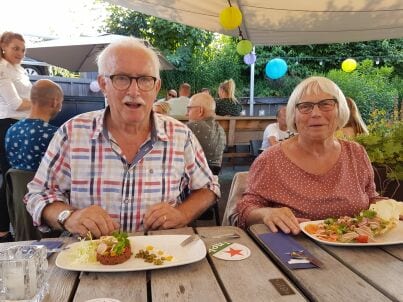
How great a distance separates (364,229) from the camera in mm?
1354

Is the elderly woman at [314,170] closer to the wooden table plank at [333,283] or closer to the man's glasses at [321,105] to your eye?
the man's glasses at [321,105]

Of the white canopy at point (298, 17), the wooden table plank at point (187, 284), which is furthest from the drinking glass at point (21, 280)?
the white canopy at point (298, 17)

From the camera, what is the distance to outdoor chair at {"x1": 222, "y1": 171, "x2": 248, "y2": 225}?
1.98 meters

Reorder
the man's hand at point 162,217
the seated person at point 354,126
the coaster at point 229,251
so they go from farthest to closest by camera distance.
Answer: the seated person at point 354,126, the man's hand at point 162,217, the coaster at point 229,251

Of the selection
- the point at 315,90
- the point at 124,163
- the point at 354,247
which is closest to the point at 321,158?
the point at 315,90

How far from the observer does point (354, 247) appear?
1.31m

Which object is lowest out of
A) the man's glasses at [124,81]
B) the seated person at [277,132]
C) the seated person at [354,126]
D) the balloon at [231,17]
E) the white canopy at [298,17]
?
the seated person at [277,132]

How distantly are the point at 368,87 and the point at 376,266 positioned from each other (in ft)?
43.2

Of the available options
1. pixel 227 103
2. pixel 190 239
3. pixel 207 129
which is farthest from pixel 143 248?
pixel 227 103

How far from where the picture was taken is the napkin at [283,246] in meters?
1.16

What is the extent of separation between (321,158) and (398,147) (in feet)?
4.02

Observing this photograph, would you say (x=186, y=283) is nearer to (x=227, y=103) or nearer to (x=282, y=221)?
(x=282, y=221)

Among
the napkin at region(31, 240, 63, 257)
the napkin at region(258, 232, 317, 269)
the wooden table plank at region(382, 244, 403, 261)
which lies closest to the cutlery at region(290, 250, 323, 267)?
the napkin at region(258, 232, 317, 269)

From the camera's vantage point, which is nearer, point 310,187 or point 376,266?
point 376,266
